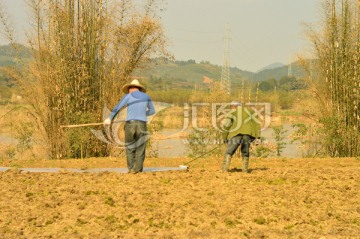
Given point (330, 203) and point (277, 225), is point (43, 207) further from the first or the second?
point (330, 203)

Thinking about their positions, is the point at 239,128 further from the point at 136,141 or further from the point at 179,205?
the point at 179,205

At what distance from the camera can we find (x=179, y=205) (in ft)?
25.6

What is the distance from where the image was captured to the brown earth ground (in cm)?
665

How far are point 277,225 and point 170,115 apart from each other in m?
37.3

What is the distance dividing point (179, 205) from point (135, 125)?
3.43 meters

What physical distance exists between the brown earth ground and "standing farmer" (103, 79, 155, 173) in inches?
18.3

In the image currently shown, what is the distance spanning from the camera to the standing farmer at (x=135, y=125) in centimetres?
1092

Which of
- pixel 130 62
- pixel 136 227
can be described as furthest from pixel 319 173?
pixel 130 62

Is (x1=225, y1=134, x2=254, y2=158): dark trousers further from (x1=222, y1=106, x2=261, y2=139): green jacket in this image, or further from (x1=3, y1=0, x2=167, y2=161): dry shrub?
(x1=3, y1=0, x2=167, y2=161): dry shrub

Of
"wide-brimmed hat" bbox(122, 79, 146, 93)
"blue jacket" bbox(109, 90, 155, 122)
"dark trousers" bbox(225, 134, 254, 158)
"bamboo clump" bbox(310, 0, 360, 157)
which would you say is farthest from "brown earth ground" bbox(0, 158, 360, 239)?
"bamboo clump" bbox(310, 0, 360, 157)

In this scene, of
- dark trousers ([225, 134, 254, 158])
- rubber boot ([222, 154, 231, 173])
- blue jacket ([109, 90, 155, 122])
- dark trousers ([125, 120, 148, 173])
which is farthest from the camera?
rubber boot ([222, 154, 231, 173])

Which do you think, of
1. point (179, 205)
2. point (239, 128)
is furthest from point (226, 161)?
point (179, 205)

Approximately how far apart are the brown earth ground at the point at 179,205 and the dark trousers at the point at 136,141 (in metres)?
0.39

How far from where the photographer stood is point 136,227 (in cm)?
678
